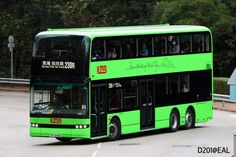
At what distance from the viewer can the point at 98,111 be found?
25.9m

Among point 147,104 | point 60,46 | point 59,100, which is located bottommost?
point 147,104

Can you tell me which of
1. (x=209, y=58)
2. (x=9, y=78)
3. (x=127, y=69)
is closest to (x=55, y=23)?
(x=9, y=78)

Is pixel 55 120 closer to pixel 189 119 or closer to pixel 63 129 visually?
pixel 63 129

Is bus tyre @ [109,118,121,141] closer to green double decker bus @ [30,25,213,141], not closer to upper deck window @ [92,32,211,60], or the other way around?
green double decker bus @ [30,25,213,141]

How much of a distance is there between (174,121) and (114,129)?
444 cm

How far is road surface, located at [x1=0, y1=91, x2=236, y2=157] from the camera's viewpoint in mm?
22484

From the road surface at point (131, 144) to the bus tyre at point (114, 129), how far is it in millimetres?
273

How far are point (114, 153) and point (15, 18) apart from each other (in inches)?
1391

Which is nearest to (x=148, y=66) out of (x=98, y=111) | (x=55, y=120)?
(x=98, y=111)

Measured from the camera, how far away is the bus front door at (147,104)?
93.4 ft

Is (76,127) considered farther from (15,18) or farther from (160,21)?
(15,18)

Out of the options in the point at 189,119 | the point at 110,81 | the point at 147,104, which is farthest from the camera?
the point at 189,119

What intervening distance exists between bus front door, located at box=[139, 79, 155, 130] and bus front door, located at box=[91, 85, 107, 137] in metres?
2.46

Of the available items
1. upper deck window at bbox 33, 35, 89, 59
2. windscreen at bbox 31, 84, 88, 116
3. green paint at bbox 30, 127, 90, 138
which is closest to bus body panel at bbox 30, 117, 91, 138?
green paint at bbox 30, 127, 90, 138
